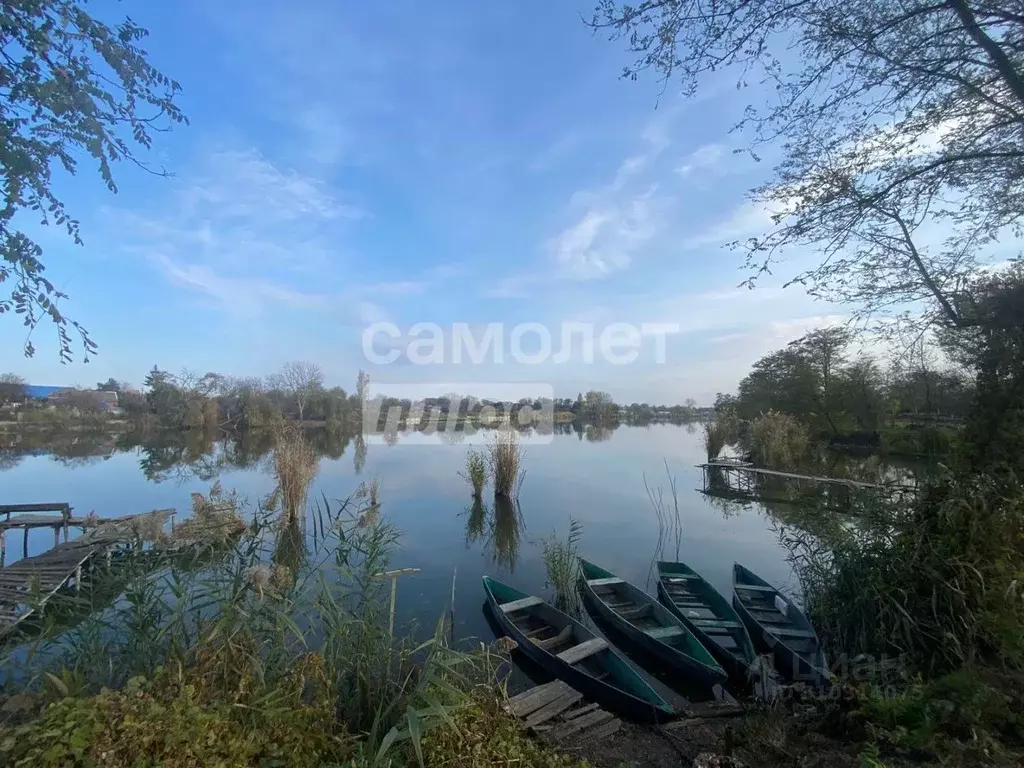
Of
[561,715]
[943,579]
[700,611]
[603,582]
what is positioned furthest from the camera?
[603,582]

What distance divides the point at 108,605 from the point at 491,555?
24.3 feet

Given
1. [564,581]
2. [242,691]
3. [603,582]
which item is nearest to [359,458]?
[564,581]

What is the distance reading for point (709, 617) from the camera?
259 inches

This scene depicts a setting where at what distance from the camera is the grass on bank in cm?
180

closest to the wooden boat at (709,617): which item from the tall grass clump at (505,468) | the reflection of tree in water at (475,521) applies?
the reflection of tree in water at (475,521)

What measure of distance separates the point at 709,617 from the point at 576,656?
2506mm

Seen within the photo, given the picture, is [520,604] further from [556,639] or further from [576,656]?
[576,656]

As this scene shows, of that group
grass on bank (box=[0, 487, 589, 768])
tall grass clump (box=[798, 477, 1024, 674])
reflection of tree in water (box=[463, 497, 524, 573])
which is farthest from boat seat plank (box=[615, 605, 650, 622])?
grass on bank (box=[0, 487, 589, 768])

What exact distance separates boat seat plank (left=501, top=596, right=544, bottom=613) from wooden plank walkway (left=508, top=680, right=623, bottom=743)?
6.08 feet

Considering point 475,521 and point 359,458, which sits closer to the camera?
point 475,521

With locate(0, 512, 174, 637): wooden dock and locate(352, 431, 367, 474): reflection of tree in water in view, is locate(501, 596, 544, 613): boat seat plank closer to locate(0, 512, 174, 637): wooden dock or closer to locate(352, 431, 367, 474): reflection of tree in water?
locate(0, 512, 174, 637): wooden dock

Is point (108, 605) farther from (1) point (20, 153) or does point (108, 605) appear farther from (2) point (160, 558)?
(1) point (20, 153)

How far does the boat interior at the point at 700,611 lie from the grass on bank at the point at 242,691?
12.9ft

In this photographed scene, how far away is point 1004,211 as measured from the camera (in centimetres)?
507
